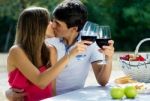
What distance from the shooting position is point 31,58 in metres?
2.45

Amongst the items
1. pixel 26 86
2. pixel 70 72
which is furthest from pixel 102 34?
pixel 26 86

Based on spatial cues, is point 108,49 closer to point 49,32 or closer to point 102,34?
point 102,34

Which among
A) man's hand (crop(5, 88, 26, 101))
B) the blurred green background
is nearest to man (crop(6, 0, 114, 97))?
man's hand (crop(5, 88, 26, 101))

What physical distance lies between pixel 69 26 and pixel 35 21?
0.61ft

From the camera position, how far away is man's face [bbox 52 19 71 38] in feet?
8.23

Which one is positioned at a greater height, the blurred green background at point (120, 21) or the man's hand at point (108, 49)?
the man's hand at point (108, 49)

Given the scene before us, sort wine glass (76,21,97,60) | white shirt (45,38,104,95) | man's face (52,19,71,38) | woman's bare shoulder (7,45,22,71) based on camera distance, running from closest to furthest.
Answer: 1. wine glass (76,21,97,60)
2. woman's bare shoulder (7,45,22,71)
3. man's face (52,19,71,38)
4. white shirt (45,38,104,95)

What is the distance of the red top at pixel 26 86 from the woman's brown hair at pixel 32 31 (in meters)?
0.10

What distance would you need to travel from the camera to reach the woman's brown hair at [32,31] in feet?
8.02

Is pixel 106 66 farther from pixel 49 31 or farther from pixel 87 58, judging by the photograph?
pixel 49 31

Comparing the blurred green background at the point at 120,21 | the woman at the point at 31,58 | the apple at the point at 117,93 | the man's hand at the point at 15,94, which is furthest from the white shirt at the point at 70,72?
the blurred green background at the point at 120,21

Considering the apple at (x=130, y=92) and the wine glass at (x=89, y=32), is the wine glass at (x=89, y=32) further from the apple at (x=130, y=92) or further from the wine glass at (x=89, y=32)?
the apple at (x=130, y=92)

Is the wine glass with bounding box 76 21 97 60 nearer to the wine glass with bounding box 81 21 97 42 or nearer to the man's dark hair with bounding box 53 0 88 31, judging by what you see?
the wine glass with bounding box 81 21 97 42

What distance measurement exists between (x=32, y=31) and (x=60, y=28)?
0.16 m
